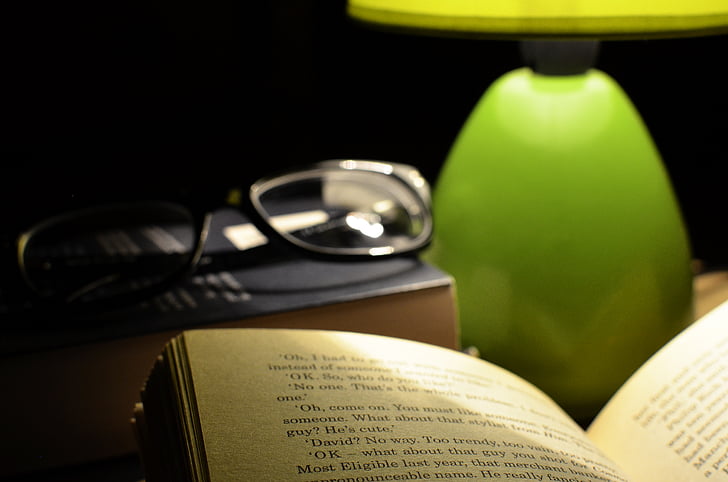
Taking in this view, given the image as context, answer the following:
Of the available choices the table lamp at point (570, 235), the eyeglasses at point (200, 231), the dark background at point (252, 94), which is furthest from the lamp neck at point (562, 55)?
the dark background at point (252, 94)

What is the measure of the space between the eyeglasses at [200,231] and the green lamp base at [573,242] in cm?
8

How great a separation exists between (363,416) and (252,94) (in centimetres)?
50

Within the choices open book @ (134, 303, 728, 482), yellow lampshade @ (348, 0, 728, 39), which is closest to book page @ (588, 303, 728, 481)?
open book @ (134, 303, 728, 482)

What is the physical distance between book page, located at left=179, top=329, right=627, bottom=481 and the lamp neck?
0.62ft

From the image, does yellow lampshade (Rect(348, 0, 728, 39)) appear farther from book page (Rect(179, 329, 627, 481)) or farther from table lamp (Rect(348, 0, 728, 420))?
book page (Rect(179, 329, 627, 481))

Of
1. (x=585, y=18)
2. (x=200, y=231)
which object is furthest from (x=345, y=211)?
(x=585, y=18)

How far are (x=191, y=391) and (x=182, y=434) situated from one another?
0.02 metres

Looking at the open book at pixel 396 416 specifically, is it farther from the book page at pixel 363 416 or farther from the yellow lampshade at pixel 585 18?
the yellow lampshade at pixel 585 18

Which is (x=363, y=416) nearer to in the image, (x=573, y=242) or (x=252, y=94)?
(x=573, y=242)

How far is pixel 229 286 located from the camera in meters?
0.45

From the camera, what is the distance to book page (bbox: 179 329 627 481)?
261 mm

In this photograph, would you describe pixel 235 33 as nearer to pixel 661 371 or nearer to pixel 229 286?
pixel 229 286

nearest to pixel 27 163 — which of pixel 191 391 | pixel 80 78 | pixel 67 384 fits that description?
pixel 80 78

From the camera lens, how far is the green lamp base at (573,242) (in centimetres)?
41
